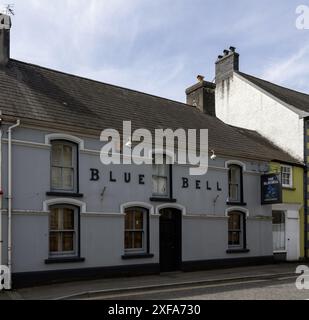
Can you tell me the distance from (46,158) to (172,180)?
16.9 ft

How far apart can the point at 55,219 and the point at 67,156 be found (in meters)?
2.07

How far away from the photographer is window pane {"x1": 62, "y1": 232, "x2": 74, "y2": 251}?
15.1 m

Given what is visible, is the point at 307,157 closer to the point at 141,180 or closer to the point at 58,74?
the point at 141,180

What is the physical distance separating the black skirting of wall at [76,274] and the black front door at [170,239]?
78cm

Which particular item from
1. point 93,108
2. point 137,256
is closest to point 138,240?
point 137,256

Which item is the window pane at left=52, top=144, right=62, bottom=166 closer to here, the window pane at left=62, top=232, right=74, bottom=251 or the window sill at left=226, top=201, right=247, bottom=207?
the window pane at left=62, top=232, right=74, bottom=251

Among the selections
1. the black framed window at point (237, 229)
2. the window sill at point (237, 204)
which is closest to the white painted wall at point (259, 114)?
the window sill at point (237, 204)

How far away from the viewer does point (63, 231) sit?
15.1m

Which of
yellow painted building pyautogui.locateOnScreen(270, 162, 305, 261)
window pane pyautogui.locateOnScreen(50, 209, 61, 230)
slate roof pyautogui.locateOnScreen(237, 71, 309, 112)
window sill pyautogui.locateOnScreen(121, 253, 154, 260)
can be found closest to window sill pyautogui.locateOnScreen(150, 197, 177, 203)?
window sill pyautogui.locateOnScreen(121, 253, 154, 260)

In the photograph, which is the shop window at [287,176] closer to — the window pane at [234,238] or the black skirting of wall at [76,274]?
the window pane at [234,238]

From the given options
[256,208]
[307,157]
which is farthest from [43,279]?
[307,157]

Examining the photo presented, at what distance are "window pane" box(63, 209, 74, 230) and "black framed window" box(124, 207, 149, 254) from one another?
213cm

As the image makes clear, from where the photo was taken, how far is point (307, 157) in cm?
2389

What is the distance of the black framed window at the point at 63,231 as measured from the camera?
14891 millimetres
